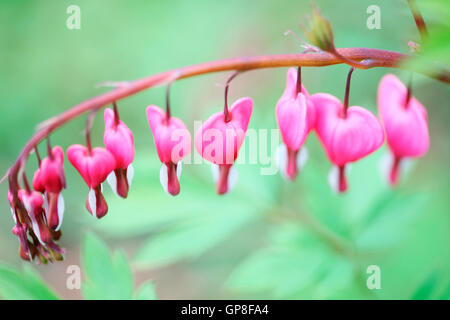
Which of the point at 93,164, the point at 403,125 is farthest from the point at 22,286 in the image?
the point at 403,125

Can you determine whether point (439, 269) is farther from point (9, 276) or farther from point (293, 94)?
point (9, 276)

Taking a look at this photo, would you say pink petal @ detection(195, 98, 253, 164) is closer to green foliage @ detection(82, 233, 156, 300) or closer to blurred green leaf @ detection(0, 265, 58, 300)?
green foliage @ detection(82, 233, 156, 300)

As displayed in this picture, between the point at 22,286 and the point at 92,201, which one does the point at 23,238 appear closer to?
the point at 92,201

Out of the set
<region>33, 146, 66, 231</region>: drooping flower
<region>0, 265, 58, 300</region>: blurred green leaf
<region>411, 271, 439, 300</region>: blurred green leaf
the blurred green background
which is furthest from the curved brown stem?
the blurred green background

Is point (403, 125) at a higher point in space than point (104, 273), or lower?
higher

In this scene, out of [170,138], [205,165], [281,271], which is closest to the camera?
[170,138]

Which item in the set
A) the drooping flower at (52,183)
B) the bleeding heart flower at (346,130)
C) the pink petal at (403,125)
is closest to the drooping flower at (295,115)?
the bleeding heart flower at (346,130)

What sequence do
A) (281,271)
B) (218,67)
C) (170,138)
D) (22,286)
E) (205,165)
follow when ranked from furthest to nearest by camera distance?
(205,165) < (281,271) < (22,286) < (170,138) < (218,67)
